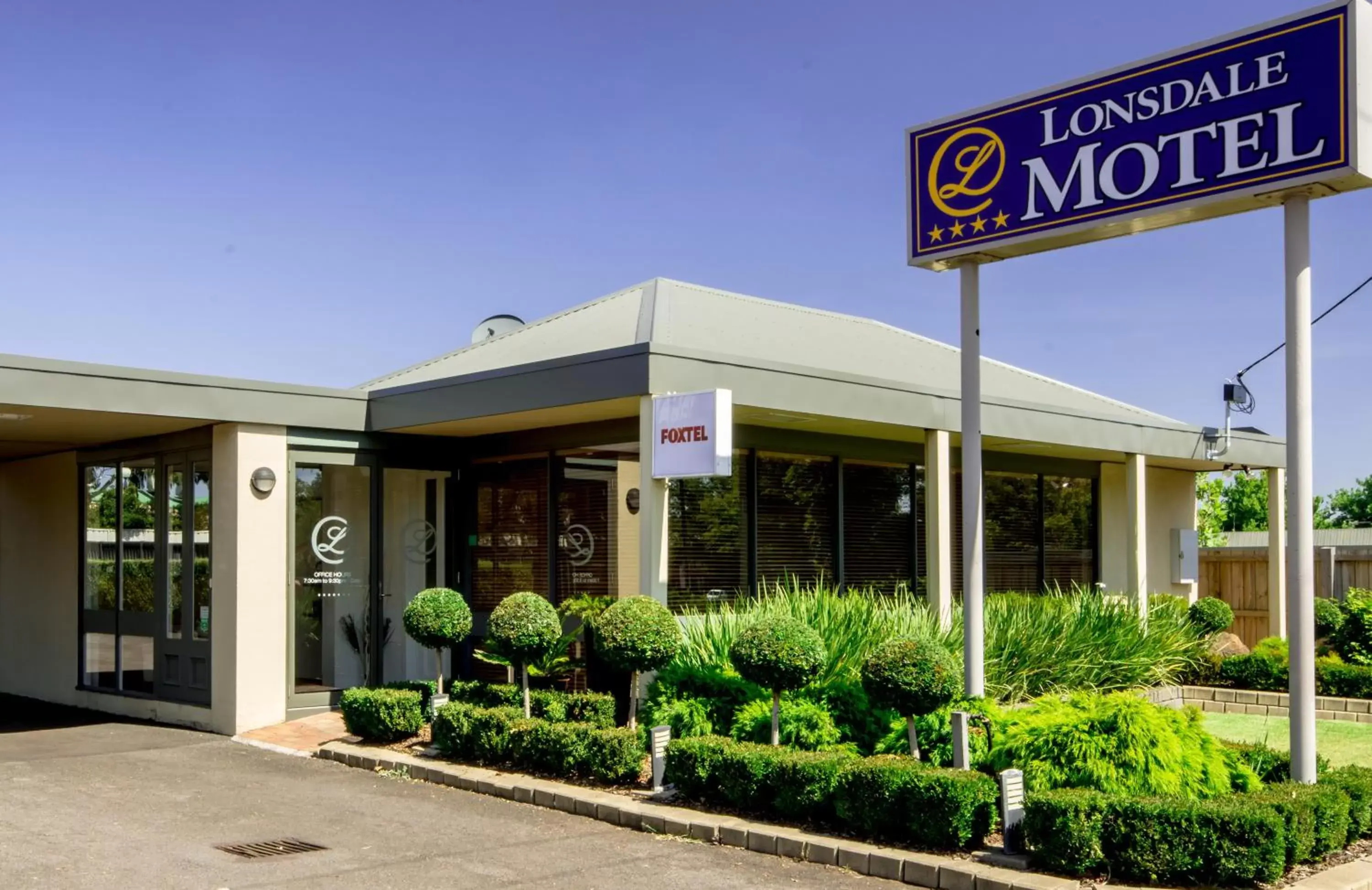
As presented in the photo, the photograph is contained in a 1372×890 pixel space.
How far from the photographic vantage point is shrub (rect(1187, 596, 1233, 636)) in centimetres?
1595

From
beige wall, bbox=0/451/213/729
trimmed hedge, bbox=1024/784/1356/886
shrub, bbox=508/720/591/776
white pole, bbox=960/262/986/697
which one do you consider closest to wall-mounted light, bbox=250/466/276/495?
beige wall, bbox=0/451/213/729

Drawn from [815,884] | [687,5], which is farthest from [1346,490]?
[815,884]

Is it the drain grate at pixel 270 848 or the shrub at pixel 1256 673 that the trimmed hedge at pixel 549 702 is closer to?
the drain grate at pixel 270 848

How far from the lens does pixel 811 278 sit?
29297 millimetres

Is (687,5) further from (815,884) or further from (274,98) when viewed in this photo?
(815,884)

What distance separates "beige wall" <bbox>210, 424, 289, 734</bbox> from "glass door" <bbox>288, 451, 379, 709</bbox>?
0.19m

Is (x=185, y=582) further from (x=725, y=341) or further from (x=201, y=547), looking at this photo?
(x=725, y=341)

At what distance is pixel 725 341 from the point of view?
511 inches

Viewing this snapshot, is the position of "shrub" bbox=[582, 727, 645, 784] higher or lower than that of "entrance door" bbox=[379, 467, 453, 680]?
lower

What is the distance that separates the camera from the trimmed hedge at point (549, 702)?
995 centimetres

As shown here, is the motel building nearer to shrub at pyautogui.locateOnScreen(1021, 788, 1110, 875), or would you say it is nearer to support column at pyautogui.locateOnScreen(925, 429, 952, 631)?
support column at pyautogui.locateOnScreen(925, 429, 952, 631)

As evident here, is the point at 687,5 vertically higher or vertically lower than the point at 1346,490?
higher

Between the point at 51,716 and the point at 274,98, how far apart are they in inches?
290

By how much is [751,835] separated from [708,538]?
5247 mm
